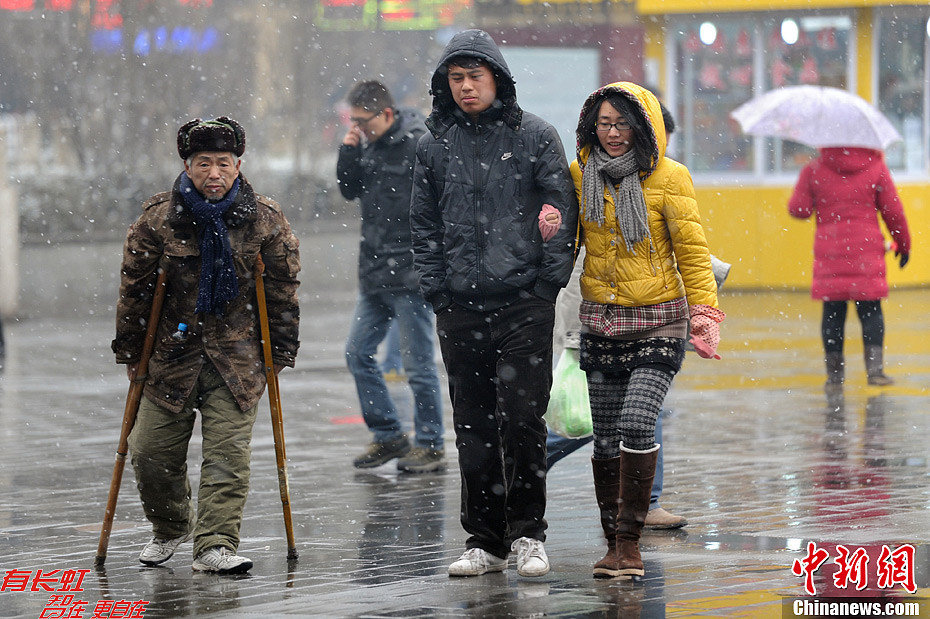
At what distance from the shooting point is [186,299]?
666 cm

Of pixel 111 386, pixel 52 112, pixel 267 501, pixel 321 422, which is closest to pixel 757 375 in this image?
pixel 321 422

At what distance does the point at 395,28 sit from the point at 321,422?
61.9ft

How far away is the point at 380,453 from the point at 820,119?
5921 millimetres

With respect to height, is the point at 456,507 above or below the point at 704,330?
below

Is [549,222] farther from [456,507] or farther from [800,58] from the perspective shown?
[800,58]

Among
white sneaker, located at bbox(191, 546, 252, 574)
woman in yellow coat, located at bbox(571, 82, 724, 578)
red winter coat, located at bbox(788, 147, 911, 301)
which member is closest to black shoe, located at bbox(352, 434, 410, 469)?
white sneaker, located at bbox(191, 546, 252, 574)

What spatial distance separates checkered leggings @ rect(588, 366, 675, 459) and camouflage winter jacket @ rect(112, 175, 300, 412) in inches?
52.6

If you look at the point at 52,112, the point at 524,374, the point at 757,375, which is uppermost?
the point at 52,112

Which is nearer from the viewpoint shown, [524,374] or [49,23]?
[524,374]

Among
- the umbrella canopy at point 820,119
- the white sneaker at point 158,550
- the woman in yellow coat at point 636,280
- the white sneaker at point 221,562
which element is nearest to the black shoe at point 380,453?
the white sneaker at point 158,550

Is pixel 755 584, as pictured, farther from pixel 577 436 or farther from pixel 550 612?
pixel 577 436

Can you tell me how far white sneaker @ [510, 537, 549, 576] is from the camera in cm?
620

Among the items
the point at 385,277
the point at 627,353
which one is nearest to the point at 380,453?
the point at 385,277

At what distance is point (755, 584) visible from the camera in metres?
5.96
